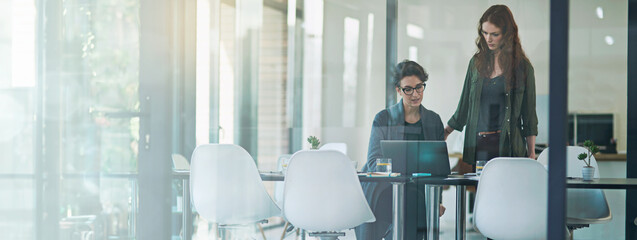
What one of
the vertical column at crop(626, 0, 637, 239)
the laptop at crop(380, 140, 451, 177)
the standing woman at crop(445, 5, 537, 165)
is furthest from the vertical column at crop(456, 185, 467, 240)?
the vertical column at crop(626, 0, 637, 239)

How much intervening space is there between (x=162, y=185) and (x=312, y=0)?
1884mm

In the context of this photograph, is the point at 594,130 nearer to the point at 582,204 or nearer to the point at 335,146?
the point at 582,204

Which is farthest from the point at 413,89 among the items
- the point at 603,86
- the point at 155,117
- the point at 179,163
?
the point at 155,117

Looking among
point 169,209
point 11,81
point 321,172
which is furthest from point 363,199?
point 11,81

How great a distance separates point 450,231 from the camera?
479cm

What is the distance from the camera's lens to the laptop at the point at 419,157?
4383 mm

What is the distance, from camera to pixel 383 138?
17.6 feet

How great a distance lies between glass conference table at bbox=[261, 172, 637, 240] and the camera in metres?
3.91

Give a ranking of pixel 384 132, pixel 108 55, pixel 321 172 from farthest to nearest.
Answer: pixel 384 132
pixel 108 55
pixel 321 172

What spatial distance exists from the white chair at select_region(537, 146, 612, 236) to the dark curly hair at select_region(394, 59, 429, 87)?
4.33ft

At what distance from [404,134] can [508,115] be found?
784 mm

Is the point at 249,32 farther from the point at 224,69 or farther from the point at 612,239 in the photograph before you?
the point at 612,239

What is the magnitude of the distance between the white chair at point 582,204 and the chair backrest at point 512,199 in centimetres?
65

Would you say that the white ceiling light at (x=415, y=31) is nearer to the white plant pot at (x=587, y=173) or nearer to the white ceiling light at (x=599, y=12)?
the white ceiling light at (x=599, y=12)
